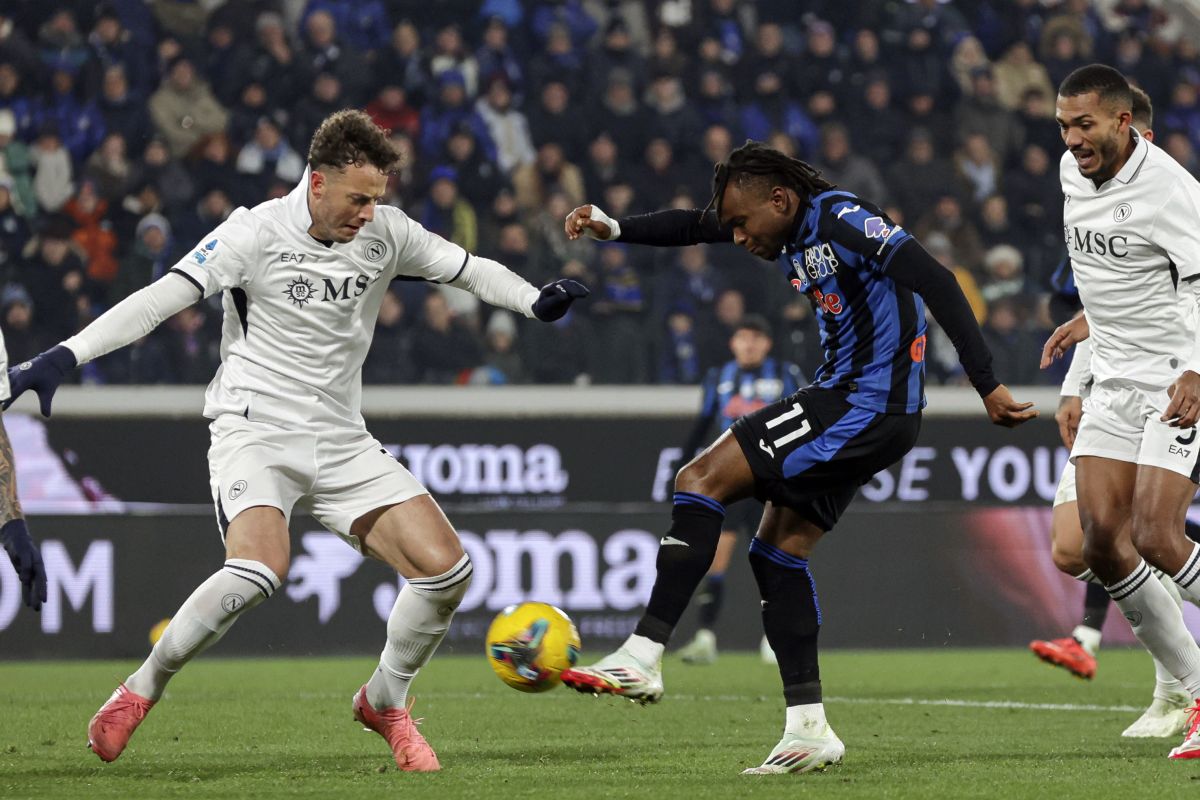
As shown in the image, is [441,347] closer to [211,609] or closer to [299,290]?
[299,290]

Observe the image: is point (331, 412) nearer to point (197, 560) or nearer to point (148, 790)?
point (148, 790)

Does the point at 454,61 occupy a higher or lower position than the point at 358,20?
lower

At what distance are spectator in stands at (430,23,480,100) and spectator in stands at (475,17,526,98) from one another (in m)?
0.08

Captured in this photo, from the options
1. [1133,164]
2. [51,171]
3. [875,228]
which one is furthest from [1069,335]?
[51,171]

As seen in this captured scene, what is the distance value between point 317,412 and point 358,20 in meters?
11.3

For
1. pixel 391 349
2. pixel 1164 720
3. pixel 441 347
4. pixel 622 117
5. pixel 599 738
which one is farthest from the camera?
pixel 622 117

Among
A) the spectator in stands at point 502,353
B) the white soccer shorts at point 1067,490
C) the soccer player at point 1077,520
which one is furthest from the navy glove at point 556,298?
the spectator in stands at point 502,353

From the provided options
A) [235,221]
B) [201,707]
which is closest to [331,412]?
[235,221]

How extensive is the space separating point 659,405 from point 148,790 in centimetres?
919

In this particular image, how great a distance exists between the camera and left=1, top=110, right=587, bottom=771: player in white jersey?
6043 millimetres

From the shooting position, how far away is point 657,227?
20.7 ft

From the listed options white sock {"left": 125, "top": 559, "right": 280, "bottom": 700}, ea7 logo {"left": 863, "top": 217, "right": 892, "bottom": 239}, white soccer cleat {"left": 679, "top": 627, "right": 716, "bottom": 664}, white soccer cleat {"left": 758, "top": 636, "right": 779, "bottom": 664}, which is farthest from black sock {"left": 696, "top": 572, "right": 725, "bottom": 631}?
ea7 logo {"left": 863, "top": 217, "right": 892, "bottom": 239}

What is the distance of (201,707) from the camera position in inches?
344

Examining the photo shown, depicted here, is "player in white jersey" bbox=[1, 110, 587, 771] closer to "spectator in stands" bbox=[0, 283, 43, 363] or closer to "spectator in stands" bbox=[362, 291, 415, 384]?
"spectator in stands" bbox=[362, 291, 415, 384]
